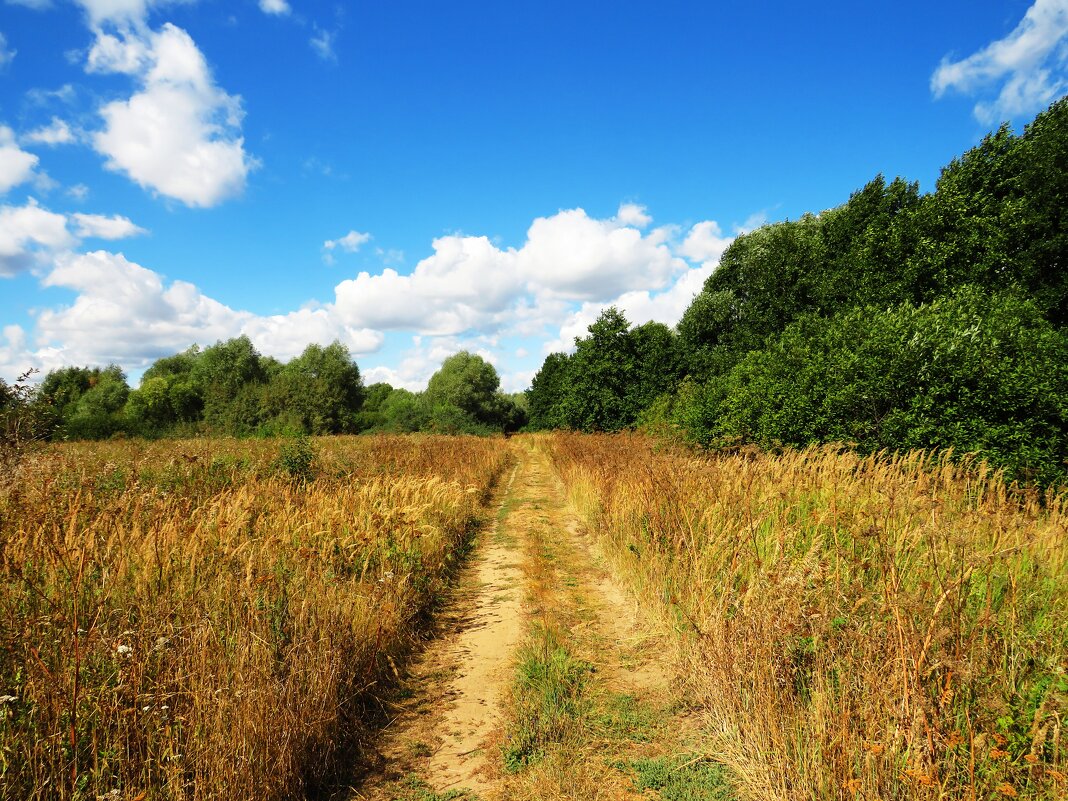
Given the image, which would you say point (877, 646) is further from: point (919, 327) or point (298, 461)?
point (298, 461)

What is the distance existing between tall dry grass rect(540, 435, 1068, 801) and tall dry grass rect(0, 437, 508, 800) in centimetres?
303

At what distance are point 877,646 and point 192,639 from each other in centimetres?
453

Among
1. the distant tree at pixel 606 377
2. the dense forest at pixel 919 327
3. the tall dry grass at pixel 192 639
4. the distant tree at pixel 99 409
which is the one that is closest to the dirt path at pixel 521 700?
the tall dry grass at pixel 192 639

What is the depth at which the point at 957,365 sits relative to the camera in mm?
8664

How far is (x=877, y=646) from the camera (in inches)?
113

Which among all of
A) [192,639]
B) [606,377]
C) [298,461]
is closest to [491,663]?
[192,639]

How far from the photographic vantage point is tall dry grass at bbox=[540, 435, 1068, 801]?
2363 mm

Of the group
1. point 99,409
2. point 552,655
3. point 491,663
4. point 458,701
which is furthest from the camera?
point 99,409

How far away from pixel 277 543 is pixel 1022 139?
23.9 meters

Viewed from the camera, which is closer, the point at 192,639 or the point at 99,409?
the point at 192,639

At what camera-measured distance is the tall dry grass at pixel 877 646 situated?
2.36 meters

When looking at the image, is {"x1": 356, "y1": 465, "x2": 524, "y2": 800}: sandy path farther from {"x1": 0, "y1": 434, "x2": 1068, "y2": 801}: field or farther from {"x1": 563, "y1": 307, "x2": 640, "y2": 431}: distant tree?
{"x1": 563, "y1": 307, "x2": 640, "y2": 431}: distant tree

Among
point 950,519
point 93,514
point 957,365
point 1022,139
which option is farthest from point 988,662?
point 1022,139

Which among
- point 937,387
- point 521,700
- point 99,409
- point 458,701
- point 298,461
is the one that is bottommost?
point 458,701
